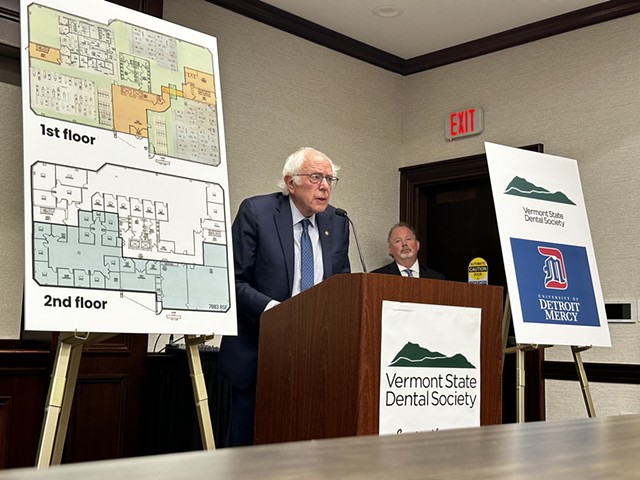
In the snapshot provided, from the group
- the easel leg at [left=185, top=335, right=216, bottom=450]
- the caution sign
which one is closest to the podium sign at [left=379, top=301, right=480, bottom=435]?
the easel leg at [left=185, top=335, right=216, bottom=450]

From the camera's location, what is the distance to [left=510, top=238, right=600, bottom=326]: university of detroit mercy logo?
3447mm

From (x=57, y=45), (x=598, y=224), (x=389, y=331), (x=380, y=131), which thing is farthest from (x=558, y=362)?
(x=57, y=45)

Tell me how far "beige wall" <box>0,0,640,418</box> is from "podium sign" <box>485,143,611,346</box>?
0.75 metres

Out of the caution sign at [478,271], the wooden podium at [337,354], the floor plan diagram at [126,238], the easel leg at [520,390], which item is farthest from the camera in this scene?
the caution sign at [478,271]

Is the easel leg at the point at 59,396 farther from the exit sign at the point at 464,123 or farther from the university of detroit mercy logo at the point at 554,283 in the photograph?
the exit sign at the point at 464,123

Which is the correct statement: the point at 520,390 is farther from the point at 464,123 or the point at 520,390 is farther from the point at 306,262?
the point at 464,123

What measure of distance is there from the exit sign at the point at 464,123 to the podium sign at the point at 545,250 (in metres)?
1.33

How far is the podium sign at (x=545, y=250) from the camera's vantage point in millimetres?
3432

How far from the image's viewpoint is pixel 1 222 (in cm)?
344

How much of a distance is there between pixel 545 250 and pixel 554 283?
0.15 meters

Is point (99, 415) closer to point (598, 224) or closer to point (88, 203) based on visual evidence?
point (88, 203)

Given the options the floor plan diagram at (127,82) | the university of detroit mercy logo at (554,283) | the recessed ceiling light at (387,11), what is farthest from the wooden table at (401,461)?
the recessed ceiling light at (387,11)

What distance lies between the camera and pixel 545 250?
358cm

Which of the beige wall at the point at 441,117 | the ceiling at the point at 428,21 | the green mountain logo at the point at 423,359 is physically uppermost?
the ceiling at the point at 428,21
